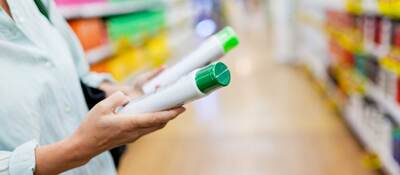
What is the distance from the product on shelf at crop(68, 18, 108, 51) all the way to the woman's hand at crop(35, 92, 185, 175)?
6.12 ft

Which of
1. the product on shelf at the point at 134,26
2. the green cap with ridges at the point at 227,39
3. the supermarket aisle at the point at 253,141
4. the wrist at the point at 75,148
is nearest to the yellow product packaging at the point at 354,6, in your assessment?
the supermarket aisle at the point at 253,141

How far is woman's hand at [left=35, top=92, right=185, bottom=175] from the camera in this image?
0.75m

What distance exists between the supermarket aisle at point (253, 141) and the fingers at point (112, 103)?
199cm

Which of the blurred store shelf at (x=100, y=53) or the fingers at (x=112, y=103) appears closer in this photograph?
the fingers at (x=112, y=103)

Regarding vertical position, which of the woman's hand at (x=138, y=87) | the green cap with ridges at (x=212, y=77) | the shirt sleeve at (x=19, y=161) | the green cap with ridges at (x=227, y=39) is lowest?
the shirt sleeve at (x=19, y=161)

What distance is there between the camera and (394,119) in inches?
92.6

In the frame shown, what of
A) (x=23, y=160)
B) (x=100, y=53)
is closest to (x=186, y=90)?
(x=23, y=160)

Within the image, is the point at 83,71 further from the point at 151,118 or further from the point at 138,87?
the point at 151,118

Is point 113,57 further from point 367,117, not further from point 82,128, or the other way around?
point 82,128

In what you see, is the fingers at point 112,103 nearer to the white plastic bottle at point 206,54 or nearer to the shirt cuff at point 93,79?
the white plastic bottle at point 206,54

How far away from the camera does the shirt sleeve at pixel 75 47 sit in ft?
3.38

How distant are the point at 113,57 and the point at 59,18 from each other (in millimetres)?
2257

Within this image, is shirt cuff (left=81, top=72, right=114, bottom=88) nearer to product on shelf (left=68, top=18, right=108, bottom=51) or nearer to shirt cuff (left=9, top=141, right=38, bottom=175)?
shirt cuff (left=9, top=141, right=38, bottom=175)

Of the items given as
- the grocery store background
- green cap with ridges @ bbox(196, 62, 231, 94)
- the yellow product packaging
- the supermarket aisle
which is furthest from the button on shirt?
the yellow product packaging
